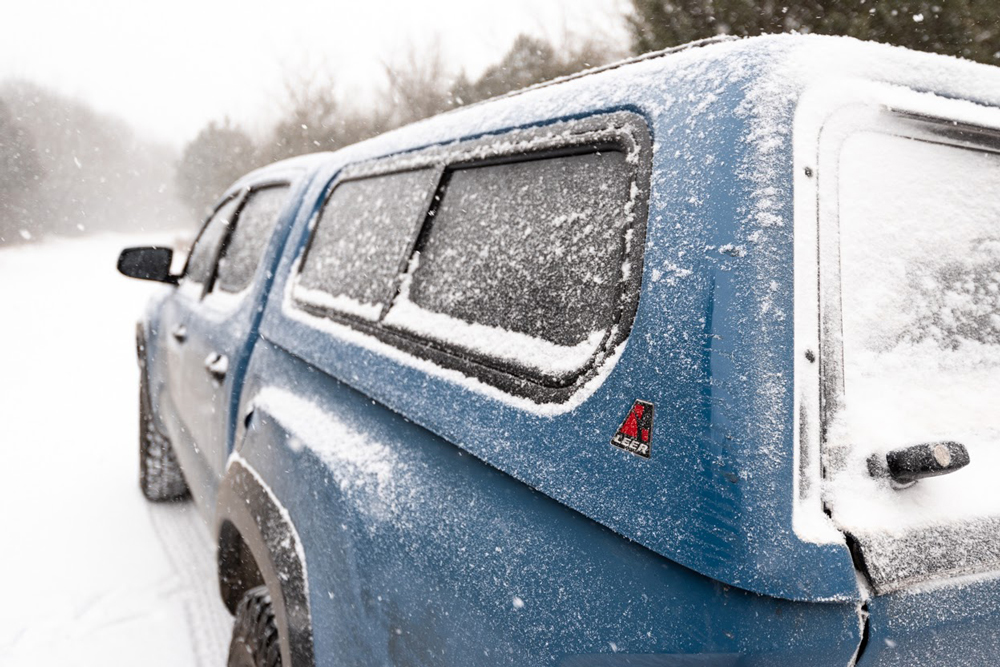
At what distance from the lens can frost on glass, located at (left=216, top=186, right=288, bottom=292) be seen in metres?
2.60

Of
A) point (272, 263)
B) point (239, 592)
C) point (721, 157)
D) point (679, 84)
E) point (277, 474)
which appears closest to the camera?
point (721, 157)

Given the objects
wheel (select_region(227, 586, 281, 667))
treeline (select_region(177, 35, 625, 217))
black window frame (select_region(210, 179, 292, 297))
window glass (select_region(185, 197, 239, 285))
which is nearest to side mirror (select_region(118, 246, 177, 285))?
window glass (select_region(185, 197, 239, 285))

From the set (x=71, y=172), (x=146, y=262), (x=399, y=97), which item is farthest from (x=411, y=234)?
(x=71, y=172)

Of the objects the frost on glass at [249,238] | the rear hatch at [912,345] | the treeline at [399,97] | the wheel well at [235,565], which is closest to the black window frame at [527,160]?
the rear hatch at [912,345]

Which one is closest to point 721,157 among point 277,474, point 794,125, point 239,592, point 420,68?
point 794,125

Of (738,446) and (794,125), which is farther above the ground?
(794,125)

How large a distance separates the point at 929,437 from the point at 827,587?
307 mm

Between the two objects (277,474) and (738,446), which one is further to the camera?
(277,474)

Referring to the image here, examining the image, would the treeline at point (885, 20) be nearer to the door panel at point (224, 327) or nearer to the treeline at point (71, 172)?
the door panel at point (224, 327)

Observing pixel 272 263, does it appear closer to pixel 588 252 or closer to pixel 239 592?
pixel 239 592

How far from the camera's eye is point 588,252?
1.04 meters

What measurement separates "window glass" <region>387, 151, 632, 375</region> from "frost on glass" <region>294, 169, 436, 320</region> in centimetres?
14

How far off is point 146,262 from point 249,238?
0.71 meters

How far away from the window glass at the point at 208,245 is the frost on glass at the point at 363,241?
1138 millimetres
